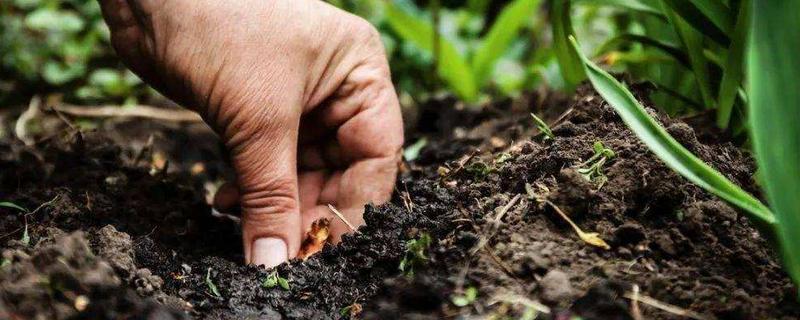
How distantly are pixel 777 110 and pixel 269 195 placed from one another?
3.28ft

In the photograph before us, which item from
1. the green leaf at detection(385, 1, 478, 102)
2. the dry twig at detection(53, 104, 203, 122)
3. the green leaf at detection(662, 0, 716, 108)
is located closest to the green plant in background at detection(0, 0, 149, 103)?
the dry twig at detection(53, 104, 203, 122)

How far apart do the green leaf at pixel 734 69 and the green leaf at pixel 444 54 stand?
1.44m

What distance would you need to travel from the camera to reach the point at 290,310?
1.42 m

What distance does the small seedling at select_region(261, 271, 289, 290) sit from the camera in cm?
148

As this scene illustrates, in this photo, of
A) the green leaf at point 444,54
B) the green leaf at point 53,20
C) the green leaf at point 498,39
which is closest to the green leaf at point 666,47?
the green leaf at point 498,39

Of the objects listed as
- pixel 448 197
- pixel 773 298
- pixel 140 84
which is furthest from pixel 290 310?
pixel 140 84

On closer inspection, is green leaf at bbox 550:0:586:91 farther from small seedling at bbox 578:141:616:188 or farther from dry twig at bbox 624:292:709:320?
dry twig at bbox 624:292:709:320

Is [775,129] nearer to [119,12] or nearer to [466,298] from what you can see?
[466,298]

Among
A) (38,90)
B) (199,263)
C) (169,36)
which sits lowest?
(38,90)

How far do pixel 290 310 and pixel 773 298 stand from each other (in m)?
0.85

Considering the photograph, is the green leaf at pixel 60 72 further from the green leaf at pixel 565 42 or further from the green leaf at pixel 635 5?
the green leaf at pixel 635 5

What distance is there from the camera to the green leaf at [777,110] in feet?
3.63

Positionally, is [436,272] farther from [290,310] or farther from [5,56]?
[5,56]

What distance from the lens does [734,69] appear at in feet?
5.36
